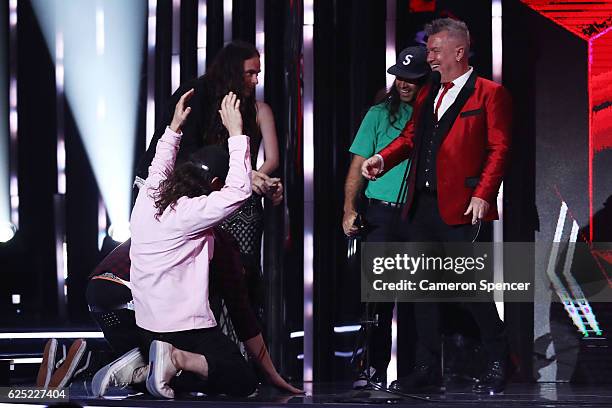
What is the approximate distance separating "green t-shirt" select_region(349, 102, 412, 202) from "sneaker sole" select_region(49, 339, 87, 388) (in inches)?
51.3

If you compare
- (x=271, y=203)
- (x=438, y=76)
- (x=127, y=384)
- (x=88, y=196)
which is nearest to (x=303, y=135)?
(x=271, y=203)

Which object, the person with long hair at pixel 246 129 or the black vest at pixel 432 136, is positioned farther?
the person with long hair at pixel 246 129

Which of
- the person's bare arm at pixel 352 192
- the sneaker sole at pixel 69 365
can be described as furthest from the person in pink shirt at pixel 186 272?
the person's bare arm at pixel 352 192

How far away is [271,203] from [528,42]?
1250 millimetres

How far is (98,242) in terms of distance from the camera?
14.5 ft

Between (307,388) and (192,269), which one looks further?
(307,388)

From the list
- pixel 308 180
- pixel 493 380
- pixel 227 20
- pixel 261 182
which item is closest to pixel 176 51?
pixel 227 20

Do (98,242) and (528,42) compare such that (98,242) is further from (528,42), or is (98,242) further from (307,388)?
(528,42)

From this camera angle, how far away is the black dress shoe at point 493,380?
155 inches

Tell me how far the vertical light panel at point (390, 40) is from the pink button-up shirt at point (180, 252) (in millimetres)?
757

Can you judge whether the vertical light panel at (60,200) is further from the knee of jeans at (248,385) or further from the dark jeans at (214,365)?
the knee of jeans at (248,385)

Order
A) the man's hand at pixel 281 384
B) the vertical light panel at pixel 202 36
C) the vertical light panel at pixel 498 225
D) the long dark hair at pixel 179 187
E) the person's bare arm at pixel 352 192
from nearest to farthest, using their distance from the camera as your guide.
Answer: the long dark hair at pixel 179 187 → the man's hand at pixel 281 384 → the vertical light panel at pixel 498 225 → the person's bare arm at pixel 352 192 → the vertical light panel at pixel 202 36

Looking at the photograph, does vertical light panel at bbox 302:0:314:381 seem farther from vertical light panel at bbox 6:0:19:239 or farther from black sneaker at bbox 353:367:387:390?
vertical light panel at bbox 6:0:19:239

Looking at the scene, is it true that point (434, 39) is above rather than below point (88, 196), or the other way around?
above
